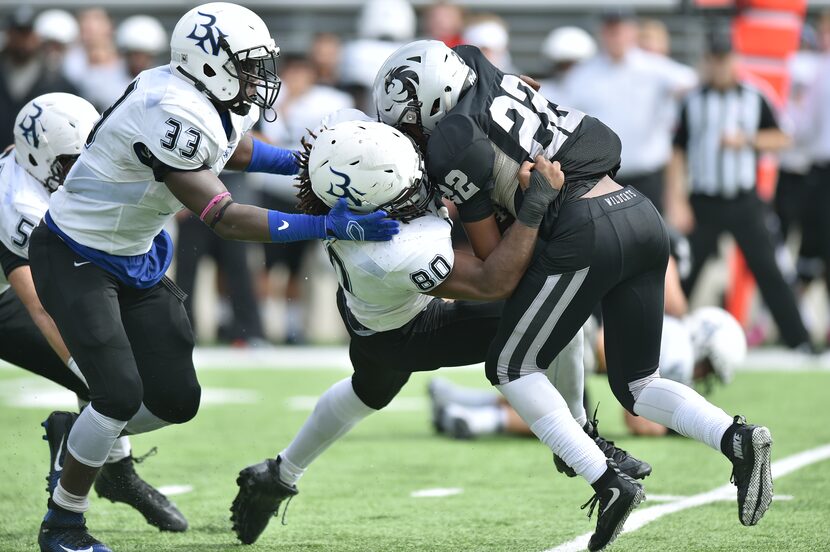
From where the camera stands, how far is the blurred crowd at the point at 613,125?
8.75m

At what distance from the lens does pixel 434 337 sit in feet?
13.6

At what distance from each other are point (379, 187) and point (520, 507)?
5.08 feet

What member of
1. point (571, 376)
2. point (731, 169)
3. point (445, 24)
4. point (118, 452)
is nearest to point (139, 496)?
point (118, 452)

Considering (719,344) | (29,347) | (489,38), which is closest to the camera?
(29,347)

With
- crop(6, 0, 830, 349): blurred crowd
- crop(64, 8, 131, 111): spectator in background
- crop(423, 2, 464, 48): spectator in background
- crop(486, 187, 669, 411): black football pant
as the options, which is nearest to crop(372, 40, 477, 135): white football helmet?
crop(486, 187, 669, 411): black football pant

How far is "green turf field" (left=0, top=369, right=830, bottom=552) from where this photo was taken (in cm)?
430

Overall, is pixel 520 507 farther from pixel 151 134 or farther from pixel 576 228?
pixel 151 134

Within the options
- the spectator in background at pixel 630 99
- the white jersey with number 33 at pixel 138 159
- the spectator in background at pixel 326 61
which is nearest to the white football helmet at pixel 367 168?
the white jersey with number 33 at pixel 138 159

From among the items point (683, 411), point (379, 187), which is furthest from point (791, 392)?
point (379, 187)

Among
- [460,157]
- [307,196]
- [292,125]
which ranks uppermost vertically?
[460,157]

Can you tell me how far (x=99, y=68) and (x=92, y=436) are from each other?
6830 millimetres

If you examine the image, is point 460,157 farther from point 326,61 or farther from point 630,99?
point 326,61

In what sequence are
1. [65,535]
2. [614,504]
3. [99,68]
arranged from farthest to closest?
[99,68] < [65,535] < [614,504]

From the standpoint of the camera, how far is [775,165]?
34.7 feet
